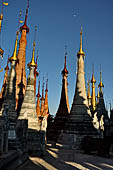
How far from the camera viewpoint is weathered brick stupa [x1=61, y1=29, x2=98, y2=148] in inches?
613

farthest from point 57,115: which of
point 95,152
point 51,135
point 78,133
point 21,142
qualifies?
point 21,142

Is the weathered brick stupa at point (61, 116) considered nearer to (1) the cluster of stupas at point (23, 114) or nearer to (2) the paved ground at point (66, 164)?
(1) the cluster of stupas at point (23, 114)

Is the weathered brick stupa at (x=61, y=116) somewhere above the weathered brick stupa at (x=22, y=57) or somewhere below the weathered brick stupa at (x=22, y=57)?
below

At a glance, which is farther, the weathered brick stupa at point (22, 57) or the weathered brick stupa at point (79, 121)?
the weathered brick stupa at point (22, 57)

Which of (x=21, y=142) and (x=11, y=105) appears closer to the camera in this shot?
(x=21, y=142)

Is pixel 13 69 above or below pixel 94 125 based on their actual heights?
above

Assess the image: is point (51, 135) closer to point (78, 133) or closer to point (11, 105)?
point (78, 133)

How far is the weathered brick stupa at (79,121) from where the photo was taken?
15578mm

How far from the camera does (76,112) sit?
17359 mm

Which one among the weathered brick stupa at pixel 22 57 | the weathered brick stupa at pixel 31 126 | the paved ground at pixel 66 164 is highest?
the weathered brick stupa at pixel 22 57

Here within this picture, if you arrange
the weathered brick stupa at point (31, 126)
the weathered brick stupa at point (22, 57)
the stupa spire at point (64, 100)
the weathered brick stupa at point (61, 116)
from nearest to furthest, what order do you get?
1. the weathered brick stupa at point (31, 126)
2. the weathered brick stupa at point (61, 116)
3. the weathered brick stupa at point (22, 57)
4. the stupa spire at point (64, 100)

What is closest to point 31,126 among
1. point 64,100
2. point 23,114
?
point 23,114

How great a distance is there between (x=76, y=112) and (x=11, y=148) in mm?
10528

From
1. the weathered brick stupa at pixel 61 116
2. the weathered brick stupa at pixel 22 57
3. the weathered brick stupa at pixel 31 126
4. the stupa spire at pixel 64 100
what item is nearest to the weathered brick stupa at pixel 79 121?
the weathered brick stupa at pixel 61 116
